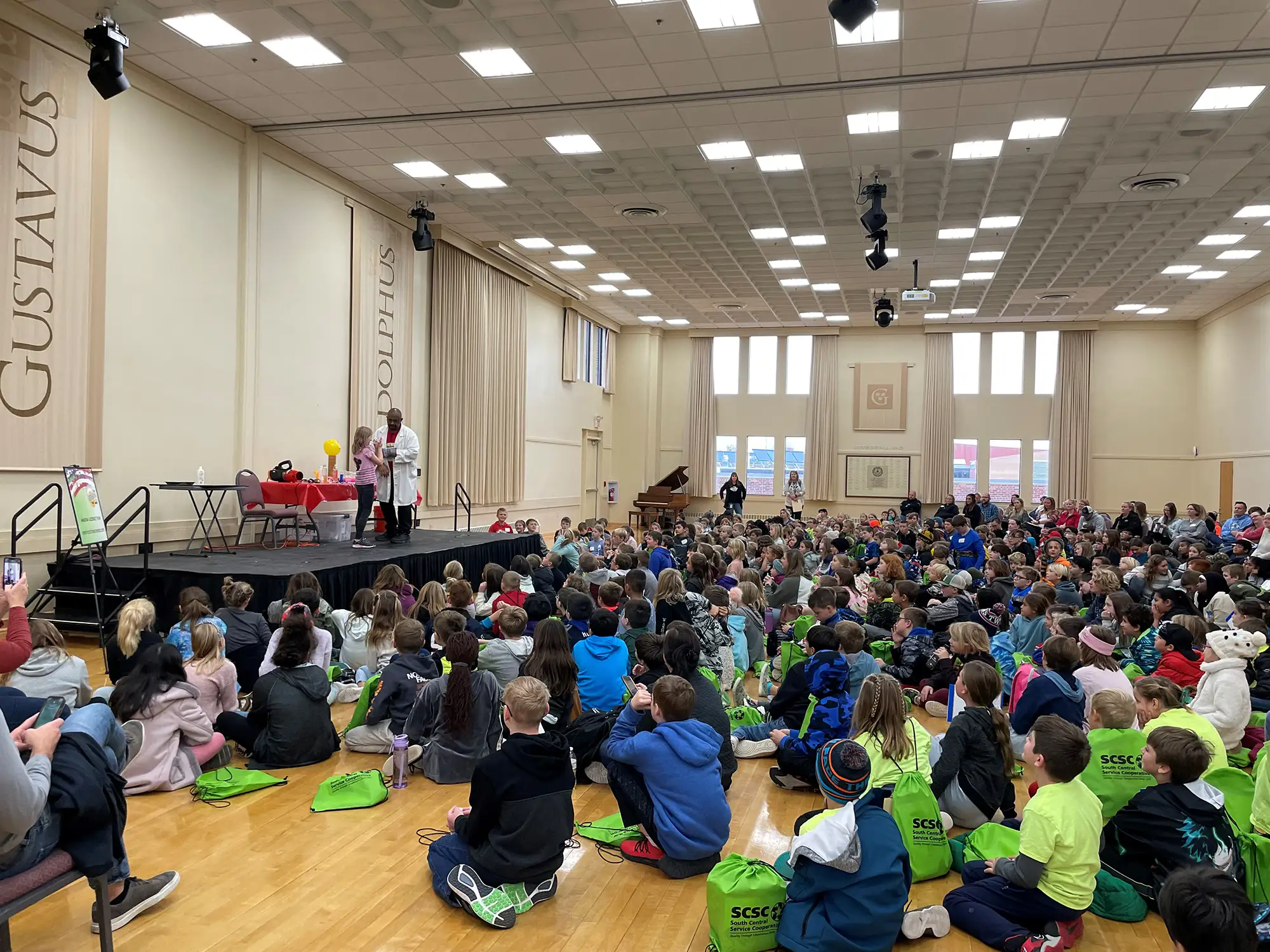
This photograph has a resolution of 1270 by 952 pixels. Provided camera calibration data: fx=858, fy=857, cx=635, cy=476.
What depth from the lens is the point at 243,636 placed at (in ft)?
18.4

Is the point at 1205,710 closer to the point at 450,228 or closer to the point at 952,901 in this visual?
the point at 952,901

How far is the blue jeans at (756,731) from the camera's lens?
5.29 metres

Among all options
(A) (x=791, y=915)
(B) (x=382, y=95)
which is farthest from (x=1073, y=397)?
(A) (x=791, y=915)

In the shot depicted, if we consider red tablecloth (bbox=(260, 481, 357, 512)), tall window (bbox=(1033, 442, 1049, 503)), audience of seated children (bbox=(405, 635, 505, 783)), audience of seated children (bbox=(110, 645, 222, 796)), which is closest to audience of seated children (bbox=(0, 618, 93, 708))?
audience of seated children (bbox=(110, 645, 222, 796))

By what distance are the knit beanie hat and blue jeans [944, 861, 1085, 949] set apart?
0.49 metres

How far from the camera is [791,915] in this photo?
9.41 ft

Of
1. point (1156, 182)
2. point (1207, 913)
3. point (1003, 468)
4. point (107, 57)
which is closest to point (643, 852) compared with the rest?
point (1207, 913)

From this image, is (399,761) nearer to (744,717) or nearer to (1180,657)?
(744,717)

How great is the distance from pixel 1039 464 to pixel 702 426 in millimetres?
8255

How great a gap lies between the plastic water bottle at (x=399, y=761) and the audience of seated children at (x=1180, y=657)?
4427 millimetres

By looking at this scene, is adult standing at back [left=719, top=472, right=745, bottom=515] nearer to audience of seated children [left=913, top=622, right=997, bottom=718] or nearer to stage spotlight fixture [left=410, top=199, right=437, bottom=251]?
stage spotlight fixture [left=410, top=199, right=437, bottom=251]

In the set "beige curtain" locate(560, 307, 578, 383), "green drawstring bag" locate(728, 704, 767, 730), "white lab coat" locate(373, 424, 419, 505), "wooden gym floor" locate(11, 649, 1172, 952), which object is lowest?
"wooden gym floor" locate(11, 649, 1172, 952)

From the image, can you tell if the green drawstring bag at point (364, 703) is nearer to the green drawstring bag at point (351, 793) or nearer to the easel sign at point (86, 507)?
the green drawstring bag at point (351, 793)

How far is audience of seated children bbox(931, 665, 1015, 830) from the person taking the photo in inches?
146
